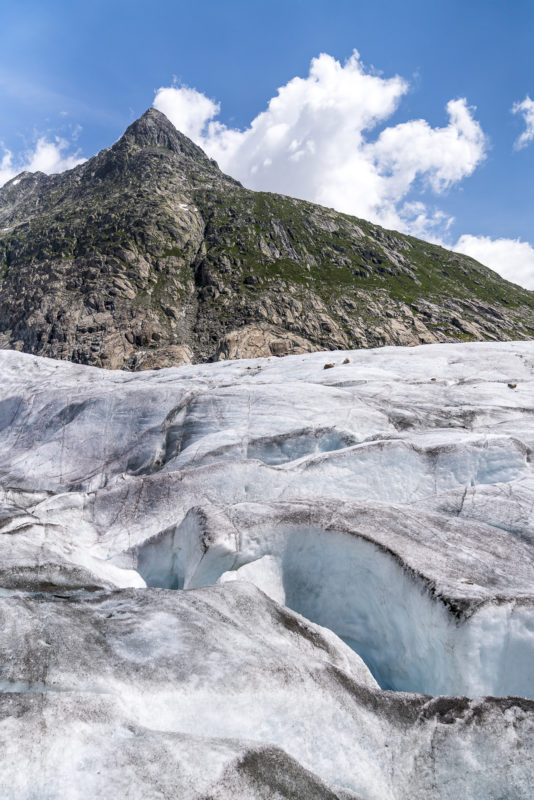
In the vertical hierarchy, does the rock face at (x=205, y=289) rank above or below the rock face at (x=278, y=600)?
above

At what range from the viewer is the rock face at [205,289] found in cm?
12725

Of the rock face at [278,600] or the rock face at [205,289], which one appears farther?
the rock face at [205,289]

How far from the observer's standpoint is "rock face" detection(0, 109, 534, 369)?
417 ft

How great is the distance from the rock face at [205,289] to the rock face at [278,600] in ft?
316

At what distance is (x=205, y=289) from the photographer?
151375 mm

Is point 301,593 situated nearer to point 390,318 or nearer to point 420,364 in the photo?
point 420,364

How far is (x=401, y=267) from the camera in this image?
7598 inches

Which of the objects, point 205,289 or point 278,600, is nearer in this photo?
point 278,600

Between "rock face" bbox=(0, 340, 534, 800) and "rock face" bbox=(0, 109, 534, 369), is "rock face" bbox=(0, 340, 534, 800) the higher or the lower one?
the lower one

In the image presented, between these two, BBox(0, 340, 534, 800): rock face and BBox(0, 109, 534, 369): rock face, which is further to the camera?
BBox(0, 109, 534, 369): rock face

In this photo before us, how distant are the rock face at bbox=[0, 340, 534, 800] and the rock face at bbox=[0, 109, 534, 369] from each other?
96439 mm

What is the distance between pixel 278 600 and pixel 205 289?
14844cm

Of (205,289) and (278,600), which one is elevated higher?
(205,289)

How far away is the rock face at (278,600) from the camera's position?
5582mm
